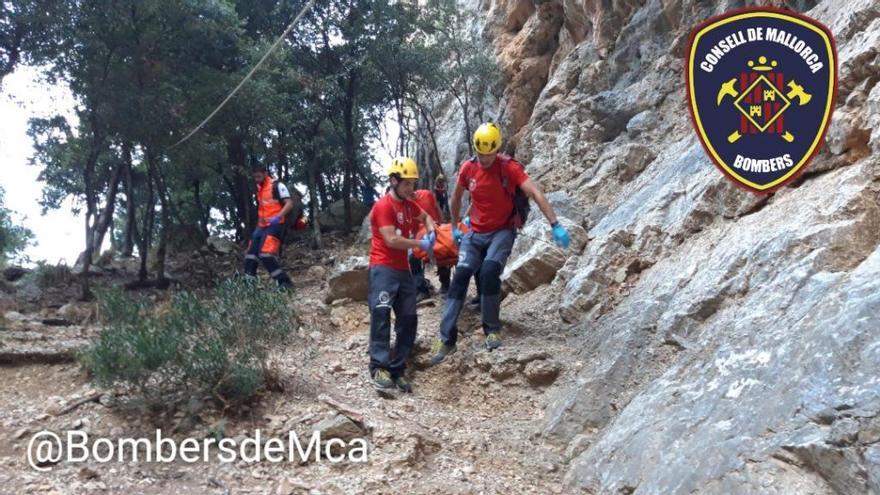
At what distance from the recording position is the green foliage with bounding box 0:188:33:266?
20844mm

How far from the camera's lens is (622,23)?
11.9 meters

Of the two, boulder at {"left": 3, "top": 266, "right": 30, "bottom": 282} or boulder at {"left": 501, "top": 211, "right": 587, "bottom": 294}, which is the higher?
boulder at {"left": 3, "top": 266, "right": 30, "bottom": 282}

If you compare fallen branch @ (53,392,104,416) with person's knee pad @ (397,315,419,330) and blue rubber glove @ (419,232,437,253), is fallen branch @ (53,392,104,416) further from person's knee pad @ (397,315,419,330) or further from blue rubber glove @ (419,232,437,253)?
blue rubber glove @ (419,232,437,253)

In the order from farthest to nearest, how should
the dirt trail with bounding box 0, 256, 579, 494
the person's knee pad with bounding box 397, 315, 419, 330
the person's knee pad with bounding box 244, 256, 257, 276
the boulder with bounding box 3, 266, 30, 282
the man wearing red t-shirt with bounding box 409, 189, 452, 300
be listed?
the boulder with bounding box 3, 266, 30, 282
the person's knee pad with bounding box 244, 256, 257, 276
the man wearing red t-shirt with bounding box 409, 189, 452, 300
the person's knee pad with bounding box 397, 315, 419, 330
the dirt trail with bounding box 0, 256, 579, 494

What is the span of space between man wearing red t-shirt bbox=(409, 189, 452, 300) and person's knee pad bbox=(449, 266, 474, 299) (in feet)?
4.48

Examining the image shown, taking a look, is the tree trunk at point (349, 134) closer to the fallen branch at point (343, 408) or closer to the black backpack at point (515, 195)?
the black backpack at point (515, 195)

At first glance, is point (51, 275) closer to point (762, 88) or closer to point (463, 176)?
point (463, 176)

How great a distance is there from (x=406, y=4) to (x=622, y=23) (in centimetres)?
Result: 558

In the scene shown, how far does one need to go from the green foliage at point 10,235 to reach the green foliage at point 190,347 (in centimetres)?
1819

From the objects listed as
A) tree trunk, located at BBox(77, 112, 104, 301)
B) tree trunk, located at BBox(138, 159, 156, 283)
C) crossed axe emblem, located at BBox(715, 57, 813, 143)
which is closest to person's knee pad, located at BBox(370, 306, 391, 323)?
crossed axe emblem, located at BBox(715, 57, 813, 143)

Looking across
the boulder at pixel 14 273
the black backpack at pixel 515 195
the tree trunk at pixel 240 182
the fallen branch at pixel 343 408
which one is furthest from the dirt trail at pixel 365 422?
the tree trunk at pixel 240 182

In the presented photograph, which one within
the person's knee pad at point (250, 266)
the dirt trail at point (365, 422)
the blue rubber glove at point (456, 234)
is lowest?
the dirt trail at point (365, 422)

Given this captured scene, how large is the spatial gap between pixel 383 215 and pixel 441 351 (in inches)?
52.1

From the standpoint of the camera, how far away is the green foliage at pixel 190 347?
4.41 m
